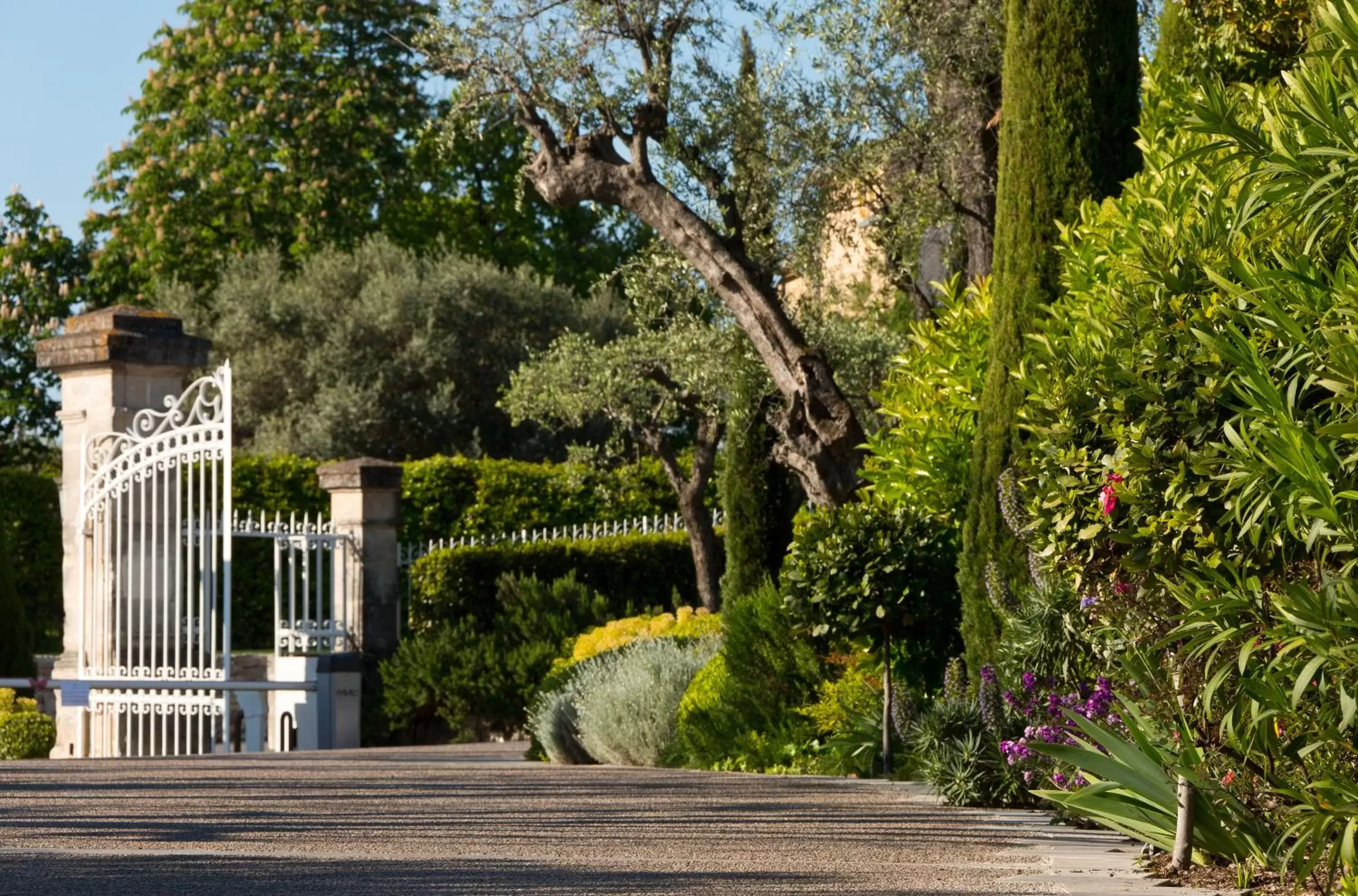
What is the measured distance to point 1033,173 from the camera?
9500mm

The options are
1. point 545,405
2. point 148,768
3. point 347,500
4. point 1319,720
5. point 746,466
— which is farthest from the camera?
point 545,405

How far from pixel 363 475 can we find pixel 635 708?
436 cm

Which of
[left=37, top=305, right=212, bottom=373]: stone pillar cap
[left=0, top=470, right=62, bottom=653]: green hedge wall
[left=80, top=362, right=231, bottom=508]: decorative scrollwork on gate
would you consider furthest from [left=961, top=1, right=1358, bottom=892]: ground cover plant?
[left=0, top=470, right=62, bottom=653]: green hedge wall

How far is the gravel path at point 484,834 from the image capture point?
5133 millimetres

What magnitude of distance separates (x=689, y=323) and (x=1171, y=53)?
579 cm

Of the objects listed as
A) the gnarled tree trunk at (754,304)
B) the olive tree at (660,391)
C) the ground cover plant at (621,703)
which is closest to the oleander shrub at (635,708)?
the ground cover plant at (621,703)

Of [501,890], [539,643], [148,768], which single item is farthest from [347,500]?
[501,890]

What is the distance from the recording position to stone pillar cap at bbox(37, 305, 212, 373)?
12.2m

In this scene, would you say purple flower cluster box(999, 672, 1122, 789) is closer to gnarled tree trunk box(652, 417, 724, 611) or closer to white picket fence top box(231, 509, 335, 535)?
white picket fence top box(231, 509, 335, 535)

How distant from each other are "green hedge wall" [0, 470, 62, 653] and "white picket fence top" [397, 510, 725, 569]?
13.6 ft

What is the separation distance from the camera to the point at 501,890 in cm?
491

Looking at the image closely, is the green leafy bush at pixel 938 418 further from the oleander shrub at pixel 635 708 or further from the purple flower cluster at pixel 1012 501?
the oleander shrub at pixel 635 708

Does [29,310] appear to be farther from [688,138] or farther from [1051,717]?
[1051,717]

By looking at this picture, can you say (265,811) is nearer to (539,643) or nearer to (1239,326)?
(1239,326)
